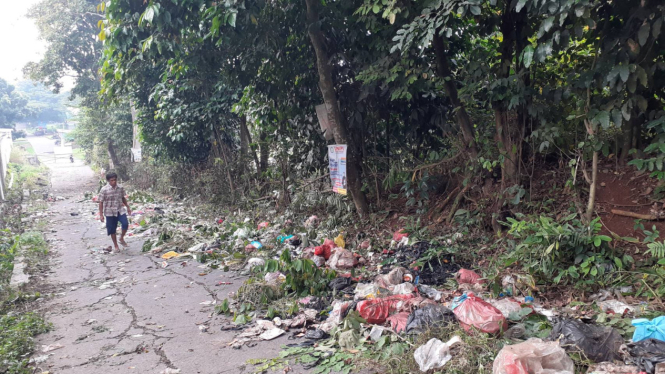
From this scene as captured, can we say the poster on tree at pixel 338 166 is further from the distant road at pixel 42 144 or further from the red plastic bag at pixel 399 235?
the distant road at pixel 42 144

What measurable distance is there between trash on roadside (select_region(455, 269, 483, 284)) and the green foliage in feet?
1.24

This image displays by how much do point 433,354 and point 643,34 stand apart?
9.79 ft

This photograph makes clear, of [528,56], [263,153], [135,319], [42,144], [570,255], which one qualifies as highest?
[42,144]

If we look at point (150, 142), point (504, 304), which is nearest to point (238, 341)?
point (504, 304)

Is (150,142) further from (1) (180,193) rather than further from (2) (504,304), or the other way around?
(2) (504,304)

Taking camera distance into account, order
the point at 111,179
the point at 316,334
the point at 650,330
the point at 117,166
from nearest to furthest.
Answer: the point at 650,330
the point at 316,334
the point at 111,179
the point at 117,166

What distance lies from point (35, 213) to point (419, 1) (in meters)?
13.5

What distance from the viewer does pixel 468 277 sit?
4.53 metres

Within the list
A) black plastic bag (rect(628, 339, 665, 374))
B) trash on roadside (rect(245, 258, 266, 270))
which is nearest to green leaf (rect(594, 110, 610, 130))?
black plastic bag (rect(628, 339, 665, 374))

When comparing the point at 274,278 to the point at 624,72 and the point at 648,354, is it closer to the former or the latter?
the point at 648,354

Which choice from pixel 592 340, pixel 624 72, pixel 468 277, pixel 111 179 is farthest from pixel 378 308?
pixel 111 179

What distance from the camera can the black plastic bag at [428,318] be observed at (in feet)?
11.2

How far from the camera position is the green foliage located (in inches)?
151

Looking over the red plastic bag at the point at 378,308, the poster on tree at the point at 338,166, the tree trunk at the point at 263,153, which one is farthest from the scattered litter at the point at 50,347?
the tree trunk at the point at 263,153
